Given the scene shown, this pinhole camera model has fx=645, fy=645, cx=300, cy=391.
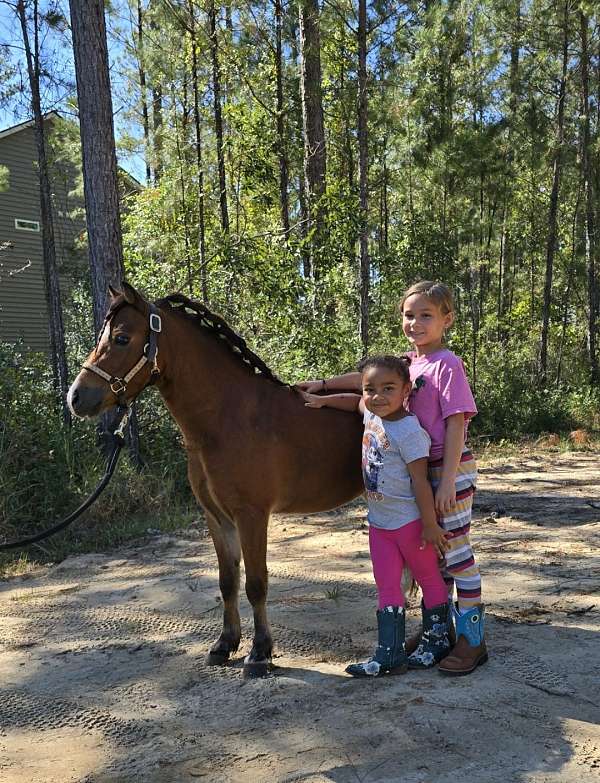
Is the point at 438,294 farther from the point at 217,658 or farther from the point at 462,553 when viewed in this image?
the point at 217,658

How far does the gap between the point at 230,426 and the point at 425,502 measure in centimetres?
107

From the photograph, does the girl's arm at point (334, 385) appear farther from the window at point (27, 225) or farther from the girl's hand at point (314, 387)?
the window at point (27, 225)

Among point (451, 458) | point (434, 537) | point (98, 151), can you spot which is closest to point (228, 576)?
point (434, 537)

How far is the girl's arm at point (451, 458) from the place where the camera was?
3.06 meters

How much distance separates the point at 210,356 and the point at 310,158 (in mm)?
9268

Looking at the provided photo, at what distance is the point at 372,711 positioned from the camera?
2.83 m

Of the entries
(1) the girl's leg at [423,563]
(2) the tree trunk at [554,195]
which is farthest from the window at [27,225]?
(1) the girl's leg at [423,563]

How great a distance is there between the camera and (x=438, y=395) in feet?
10.3

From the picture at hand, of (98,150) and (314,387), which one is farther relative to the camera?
(98,150)

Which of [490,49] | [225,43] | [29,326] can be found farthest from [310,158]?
[29,326]

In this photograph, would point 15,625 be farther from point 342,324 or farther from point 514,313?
point 514,313

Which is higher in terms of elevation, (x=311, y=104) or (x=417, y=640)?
(x=311, y=104)

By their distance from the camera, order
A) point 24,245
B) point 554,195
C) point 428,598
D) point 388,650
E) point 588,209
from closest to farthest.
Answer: point 388,650 → point 428,598 → point 554,195 → point 588,209 → point 24,245

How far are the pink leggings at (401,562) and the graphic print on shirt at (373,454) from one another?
0.20 metres
